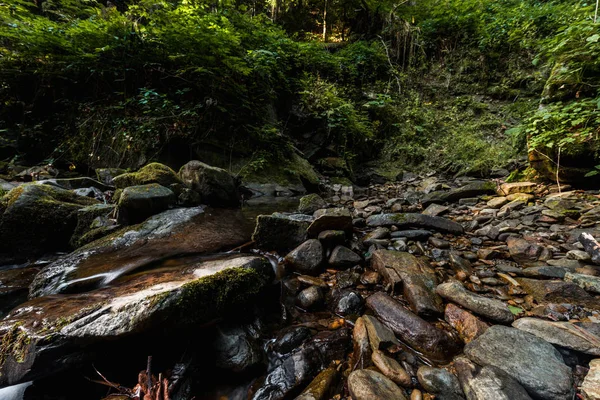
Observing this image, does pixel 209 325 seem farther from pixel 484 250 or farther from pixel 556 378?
pixel 484 250

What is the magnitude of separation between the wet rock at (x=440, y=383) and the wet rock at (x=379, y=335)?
0.27 metres

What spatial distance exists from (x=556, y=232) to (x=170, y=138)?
839 cm

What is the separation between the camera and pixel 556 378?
1.35 metres

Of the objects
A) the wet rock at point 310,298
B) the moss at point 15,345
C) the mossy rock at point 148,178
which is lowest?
the wet rock at point 310,298

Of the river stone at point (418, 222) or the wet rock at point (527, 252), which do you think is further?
the river stone at point (418, 222)

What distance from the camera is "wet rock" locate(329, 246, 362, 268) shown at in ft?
9.59

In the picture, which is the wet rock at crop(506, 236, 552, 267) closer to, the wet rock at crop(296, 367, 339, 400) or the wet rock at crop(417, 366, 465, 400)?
the wet rock at crop(417, 366, 465, 400)

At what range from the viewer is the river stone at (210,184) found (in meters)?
5.47

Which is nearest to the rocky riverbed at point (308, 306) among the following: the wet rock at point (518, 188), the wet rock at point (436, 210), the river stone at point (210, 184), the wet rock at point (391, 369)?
the wet rock at point (391, 369)

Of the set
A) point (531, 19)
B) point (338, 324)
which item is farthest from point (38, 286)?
point (531, 19)

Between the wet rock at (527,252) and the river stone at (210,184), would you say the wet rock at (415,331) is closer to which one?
the wet rock at (527,252)

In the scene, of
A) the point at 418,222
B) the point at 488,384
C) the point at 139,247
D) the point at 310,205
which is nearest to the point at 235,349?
the point at 488,384

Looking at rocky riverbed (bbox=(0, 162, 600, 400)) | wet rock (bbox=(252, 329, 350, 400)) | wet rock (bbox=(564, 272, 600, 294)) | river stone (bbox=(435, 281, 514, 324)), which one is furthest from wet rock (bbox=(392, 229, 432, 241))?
wet rock (bbox=(252, 329, 350, 400))

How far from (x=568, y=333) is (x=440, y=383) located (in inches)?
38.3
